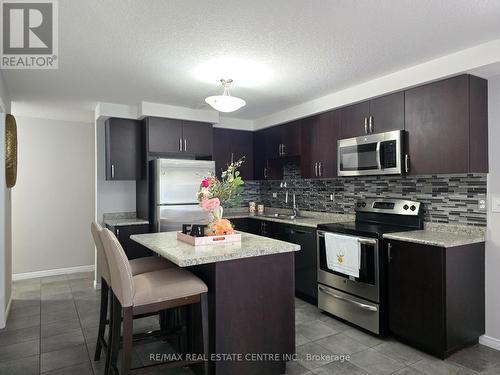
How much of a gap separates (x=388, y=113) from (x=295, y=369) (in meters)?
2.31

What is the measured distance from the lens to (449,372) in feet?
7.47

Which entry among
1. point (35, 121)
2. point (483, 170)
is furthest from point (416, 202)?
point (35, 121)

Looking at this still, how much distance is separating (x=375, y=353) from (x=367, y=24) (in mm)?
2333

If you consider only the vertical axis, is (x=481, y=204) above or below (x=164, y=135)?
below

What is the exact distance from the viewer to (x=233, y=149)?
500cm

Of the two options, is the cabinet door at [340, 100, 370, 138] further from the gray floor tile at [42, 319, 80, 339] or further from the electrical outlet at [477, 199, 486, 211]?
the gray floor tile at [42, 319, 80, 339]

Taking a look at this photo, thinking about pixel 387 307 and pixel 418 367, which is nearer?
pixel 418 367

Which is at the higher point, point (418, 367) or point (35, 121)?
point (35, 121)

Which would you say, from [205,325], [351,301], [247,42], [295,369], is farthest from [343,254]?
[247,42]

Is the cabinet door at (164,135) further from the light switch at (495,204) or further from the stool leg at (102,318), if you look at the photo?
the light switch at (495,204)

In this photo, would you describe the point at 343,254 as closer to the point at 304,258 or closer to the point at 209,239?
the point at 304,258

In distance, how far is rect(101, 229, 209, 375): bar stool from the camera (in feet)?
5.93

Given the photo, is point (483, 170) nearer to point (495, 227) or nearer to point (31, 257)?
point (495, 227)

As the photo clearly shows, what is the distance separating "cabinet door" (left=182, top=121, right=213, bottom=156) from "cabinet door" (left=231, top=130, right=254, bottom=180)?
509 mm
